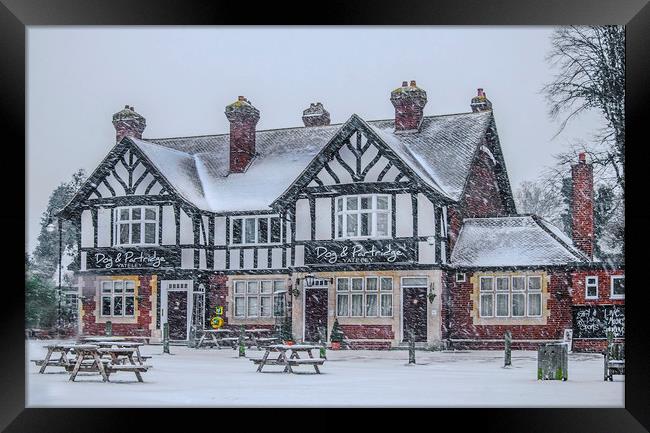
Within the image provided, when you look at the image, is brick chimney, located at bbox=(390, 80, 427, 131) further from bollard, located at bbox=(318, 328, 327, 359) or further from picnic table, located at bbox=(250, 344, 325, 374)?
picnic table, located at bbox=(250, 344, 325, 374)

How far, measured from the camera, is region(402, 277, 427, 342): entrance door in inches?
626

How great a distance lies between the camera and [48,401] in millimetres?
11844

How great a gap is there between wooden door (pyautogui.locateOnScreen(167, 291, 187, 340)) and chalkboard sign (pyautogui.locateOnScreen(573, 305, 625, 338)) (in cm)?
650

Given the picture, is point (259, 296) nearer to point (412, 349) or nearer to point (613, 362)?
point (412, 349)

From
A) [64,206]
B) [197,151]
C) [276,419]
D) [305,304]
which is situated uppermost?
[197,151]

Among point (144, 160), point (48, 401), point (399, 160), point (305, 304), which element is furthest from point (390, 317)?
point (48, 401)

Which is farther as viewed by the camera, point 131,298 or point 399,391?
point 131,298

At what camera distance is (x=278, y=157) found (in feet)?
57.1

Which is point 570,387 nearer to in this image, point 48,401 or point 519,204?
point 519,204

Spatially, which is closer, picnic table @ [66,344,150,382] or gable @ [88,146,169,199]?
picnic table @ [66,344,150,382]

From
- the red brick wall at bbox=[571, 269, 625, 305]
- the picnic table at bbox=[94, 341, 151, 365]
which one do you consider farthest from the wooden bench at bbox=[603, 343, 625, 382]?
the picnic table at bbox=[94, 341, 151, 365]

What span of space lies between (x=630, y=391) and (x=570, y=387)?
122cm

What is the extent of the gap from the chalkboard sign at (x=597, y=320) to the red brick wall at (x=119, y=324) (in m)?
7.06

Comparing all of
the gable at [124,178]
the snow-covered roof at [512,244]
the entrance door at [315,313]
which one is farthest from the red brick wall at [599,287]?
the gable at [124,178]
